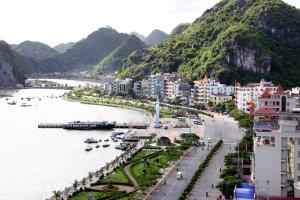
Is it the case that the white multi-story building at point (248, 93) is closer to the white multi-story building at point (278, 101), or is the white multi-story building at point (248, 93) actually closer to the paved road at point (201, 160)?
the paved road at point (201, 160)

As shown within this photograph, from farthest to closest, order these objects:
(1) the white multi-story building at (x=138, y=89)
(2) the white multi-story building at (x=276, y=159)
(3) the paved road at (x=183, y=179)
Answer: (1) the white multi-story building at (x=138, y=89) < (3) the paved road at (x=183, y=179) < (2) the white multi-story building at (x=276, y=159)

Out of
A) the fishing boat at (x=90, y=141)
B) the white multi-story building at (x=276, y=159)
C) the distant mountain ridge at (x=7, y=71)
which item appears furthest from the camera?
the distant mountain ridge at (x=7, y=71)

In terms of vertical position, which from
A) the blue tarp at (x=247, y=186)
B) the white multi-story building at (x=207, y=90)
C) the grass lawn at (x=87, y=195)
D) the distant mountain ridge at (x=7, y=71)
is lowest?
the grass lawn at (x=87, y=195)

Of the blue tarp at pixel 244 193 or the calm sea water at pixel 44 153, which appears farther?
the calm sea water at pixel 44 153

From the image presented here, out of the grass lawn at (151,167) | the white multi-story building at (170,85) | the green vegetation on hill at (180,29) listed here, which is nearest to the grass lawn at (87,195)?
the grass lawn at (151,167)

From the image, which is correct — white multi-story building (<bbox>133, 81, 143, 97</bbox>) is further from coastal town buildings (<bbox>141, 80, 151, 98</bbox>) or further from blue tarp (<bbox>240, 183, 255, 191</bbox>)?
blue tarp (<bbox>240, 183, 255, 191</bbox>)

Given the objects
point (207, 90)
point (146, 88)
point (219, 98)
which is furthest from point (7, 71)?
point (219, 98)

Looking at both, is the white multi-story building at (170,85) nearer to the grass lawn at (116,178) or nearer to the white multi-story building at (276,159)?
the grass lawn at (116,178)

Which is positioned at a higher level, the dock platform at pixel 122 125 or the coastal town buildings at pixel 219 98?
the coastal town buildings at pixel 219 98
